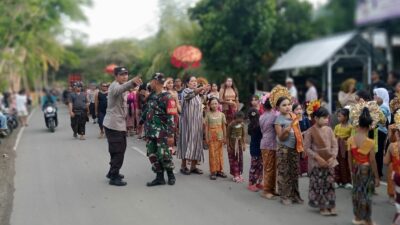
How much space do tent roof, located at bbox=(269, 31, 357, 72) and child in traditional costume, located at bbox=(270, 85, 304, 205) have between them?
14.1 metres

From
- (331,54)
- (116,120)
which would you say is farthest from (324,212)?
(331,54)

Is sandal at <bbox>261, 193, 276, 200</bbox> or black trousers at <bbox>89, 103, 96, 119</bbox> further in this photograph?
black trousers at <bbox>89, 103, 96, 119</bbox>

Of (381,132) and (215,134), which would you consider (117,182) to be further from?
(381,132)

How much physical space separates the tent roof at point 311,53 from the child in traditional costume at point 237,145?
12857 millimetres

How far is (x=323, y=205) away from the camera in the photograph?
260 inches

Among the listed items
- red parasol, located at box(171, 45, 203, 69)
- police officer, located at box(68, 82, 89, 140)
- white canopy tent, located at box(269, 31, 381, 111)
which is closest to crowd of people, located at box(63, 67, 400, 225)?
police officer, located at box(68, 82, 89, 140)

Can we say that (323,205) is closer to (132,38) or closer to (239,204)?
(239,204)

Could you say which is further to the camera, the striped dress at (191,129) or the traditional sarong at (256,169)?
the striped dress at (191,129)

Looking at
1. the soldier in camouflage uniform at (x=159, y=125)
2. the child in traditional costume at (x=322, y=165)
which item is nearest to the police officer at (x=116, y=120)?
the soldier in camouflage uniform at (x=159, y=125)

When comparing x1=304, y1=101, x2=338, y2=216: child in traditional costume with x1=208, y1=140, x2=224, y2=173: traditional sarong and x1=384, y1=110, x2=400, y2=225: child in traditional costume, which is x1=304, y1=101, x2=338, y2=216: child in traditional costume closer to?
x1=384, y1=110, x2=400, y2=225: child in traditional costume

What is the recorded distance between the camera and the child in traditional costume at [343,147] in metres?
7.91

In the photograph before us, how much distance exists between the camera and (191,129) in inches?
366

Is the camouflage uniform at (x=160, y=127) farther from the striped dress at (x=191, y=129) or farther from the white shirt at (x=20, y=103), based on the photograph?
the white shirt at (x=20, y=103)

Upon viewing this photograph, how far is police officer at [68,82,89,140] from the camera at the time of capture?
1105cm
